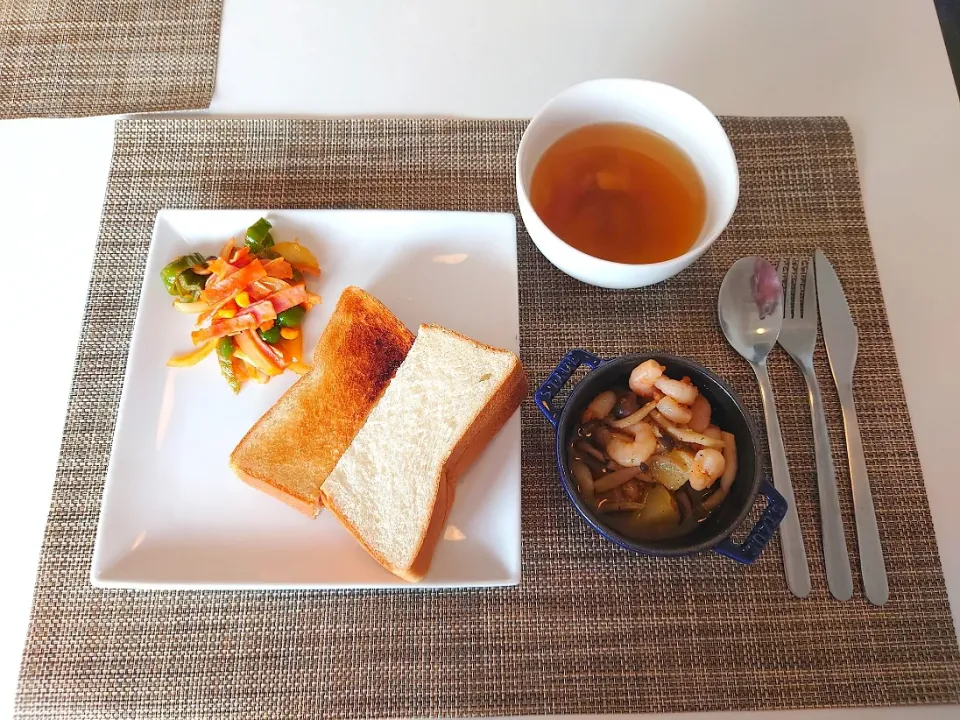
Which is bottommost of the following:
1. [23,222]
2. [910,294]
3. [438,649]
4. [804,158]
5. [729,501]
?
[438,649]

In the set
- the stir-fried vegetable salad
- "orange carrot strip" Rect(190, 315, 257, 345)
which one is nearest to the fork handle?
the stir-fried vegetable salad

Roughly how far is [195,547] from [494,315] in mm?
720

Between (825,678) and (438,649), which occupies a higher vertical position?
(825,678)

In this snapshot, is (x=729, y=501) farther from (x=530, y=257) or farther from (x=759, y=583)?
(x=530, y=257)

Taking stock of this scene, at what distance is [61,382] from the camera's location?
1.33m

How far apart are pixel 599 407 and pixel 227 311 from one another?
746mm

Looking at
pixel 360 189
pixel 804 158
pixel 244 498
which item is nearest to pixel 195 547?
pixel 244 498

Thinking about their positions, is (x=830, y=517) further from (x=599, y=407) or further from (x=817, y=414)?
(x=599, y=407)

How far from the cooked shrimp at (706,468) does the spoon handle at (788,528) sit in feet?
0.76

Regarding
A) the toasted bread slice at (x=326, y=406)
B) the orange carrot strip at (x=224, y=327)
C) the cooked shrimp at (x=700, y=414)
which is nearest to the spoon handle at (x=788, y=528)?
the cooked shrimp at (x=700, y=414)

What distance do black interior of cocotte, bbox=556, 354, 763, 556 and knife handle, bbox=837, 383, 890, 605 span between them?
34 centimetres

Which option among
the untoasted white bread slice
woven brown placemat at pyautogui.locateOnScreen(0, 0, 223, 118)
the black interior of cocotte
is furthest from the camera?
woven brown placemat at pyautogui.locateOnScreen(0, 0, 223, 118)

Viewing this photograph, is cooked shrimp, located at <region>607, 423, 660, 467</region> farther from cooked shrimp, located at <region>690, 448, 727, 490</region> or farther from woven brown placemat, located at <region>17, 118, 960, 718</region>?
woven brown placemat, located at <region>17, 118, 960, 718</region>

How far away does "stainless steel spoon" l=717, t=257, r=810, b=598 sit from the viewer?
121cm
